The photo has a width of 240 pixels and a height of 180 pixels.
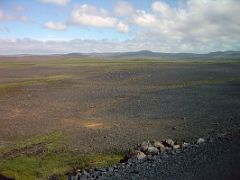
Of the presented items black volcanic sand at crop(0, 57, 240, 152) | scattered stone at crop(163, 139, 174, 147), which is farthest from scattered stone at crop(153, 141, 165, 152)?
black volcanic sand at crop(0, 57, 240, 152)

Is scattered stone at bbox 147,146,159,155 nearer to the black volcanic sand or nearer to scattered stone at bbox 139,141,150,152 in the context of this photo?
scattered stone at bbox 139,141,150,152

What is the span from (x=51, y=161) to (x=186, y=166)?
972 centimetres

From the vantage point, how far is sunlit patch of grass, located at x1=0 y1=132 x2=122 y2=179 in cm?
2589

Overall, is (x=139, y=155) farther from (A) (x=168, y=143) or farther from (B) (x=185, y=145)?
(B) (x=185, y=145)

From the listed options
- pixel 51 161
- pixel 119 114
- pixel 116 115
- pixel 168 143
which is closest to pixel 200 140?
pixel 168 143

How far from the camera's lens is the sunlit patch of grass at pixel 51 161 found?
2589 centimetres

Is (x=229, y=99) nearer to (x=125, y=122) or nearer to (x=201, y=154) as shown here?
(x=125, y=122)

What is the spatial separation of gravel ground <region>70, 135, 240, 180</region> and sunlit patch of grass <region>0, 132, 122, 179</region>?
199 cm

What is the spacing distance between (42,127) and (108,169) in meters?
14.6

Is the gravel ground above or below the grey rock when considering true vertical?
below

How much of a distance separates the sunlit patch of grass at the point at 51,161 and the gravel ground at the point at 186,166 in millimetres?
1985

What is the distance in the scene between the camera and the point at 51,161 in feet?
91.9

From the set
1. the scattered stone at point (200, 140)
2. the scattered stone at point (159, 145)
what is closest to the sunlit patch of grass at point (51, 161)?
the scattered stone at point (159, 145)

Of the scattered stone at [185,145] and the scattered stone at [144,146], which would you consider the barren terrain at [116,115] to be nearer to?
the scattered stone at [144,146]
